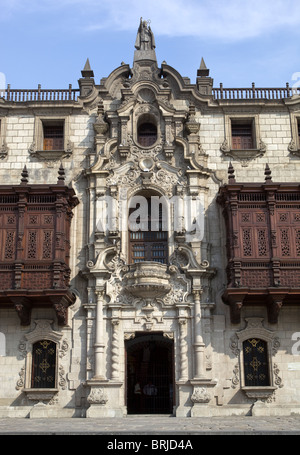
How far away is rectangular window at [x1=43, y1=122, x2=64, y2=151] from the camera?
2531 centimetres

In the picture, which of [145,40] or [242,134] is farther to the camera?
[145,40]

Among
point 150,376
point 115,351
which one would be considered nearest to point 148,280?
point 115,351

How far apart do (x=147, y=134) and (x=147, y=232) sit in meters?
4.61

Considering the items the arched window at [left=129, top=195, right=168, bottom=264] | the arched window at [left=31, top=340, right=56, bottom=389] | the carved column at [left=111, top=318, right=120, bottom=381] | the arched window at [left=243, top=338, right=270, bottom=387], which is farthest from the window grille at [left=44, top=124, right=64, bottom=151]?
the arched window at [left=243, top=338, right=270, bottom=387]

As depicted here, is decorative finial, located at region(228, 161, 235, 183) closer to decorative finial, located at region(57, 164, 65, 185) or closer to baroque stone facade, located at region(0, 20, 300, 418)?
baroque stone facade, located at region(0, 20, 300, 418)

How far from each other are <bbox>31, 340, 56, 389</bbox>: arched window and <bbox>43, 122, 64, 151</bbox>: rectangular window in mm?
8620

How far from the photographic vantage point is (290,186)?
73.3ft

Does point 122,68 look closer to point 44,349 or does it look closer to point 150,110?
point 150,110

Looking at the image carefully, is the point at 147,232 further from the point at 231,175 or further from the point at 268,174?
the point at 268,174

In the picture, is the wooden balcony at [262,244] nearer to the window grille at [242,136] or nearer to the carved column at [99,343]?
the window grille at [242,136]

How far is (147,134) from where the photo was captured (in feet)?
82.9

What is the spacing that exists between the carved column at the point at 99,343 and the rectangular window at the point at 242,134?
29.2ft

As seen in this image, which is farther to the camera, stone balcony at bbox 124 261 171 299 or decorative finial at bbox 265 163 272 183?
decorative finial at bbox 265 163 272 183

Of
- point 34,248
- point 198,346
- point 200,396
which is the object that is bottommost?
point 200,396
